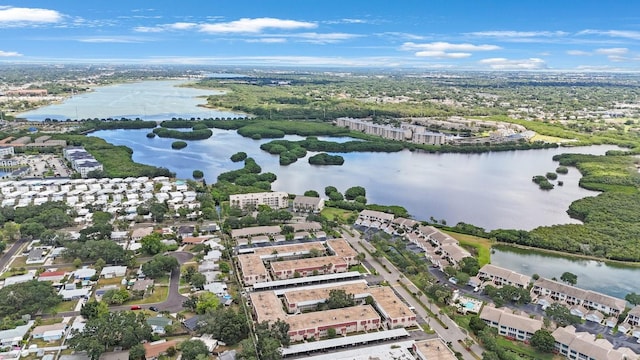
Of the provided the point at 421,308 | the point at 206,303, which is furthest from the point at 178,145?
the point at 421,308

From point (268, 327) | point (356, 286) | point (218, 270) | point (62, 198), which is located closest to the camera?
point (268, 327)

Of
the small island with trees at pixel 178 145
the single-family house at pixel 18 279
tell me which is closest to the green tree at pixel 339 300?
the single-family house at pixel 18 279

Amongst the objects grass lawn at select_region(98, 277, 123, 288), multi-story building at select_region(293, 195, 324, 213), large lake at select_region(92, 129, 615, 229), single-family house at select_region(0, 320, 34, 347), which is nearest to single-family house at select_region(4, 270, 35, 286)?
grass lawn at select_region(98, 277, 123, 288)

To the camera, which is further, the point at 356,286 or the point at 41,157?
the point at 41,157

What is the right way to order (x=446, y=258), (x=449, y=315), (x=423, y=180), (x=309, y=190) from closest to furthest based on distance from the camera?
(x=449, y=315)
(x=446, y=258)
(x=309, y=190)
(x=423, y=180)

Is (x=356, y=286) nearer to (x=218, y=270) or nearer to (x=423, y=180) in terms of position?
(x=218, y=270)

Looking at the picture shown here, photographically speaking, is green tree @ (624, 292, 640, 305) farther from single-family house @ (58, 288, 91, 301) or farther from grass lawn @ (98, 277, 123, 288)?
single-family house @ (58, 288, 91, 301)

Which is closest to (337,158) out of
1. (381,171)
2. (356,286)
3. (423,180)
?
(381,171)

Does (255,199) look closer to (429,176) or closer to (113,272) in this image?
(113,272)
